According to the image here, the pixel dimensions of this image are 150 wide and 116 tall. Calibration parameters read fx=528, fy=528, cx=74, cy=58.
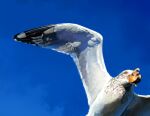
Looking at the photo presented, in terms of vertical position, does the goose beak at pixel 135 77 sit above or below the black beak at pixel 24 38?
below

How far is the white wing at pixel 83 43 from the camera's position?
1131cm

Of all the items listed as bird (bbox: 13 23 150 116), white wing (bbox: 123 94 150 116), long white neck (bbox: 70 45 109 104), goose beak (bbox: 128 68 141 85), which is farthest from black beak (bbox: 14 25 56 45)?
white wing (bbox: 123 94 150 116)

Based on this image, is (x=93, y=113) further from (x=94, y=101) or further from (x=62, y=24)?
(x=62, y=24)

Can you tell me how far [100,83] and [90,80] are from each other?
0.30 metres

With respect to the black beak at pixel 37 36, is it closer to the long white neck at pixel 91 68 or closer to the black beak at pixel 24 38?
the black beak at pixel 24 38

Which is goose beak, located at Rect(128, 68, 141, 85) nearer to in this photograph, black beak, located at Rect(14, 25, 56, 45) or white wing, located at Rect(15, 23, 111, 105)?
white wing, located at Rect(15, 23, 111, 105)

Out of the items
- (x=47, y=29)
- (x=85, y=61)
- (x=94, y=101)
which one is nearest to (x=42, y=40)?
(x=47, y=29)

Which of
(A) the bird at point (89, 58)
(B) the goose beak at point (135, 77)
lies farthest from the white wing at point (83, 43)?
(B) the goose beak at point (135, 77)

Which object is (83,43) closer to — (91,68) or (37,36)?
(91,68)

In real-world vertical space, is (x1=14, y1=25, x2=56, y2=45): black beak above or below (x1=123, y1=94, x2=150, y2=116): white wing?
above

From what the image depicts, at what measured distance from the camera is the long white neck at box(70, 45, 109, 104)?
11.3m

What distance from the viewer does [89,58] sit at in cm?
1152

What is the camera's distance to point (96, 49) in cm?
1144

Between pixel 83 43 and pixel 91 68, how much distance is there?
572 mm
